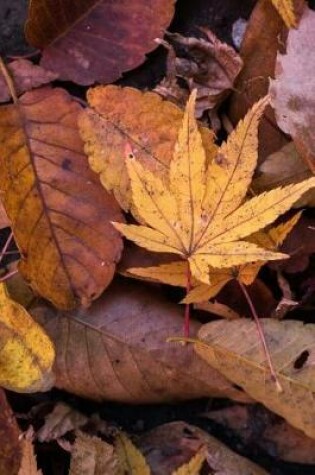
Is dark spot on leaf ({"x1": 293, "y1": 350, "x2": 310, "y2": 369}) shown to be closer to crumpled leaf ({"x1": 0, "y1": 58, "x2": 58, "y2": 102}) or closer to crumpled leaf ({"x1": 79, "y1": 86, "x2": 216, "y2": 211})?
crumpled leaf ({"x1": 79, "y1": 86, "x2": 216, "y2": 211})

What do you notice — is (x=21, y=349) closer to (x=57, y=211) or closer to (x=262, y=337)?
(x=57, y=211)

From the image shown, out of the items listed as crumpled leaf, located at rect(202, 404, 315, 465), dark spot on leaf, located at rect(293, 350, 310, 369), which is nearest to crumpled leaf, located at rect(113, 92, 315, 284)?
dark spot on leaf, located at rect(293, 350, 310, 369)

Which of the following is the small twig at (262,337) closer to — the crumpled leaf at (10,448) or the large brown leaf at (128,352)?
the large brown leaf at (128,352)

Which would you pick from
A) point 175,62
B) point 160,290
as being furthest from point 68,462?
point 175,62

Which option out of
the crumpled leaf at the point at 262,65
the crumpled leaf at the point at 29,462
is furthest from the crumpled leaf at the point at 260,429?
the crumpled leaf at the point at 262,65

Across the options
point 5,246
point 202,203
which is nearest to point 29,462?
point 5,246

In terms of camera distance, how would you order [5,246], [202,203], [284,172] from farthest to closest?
[5,246], [284,172], [202,203]
